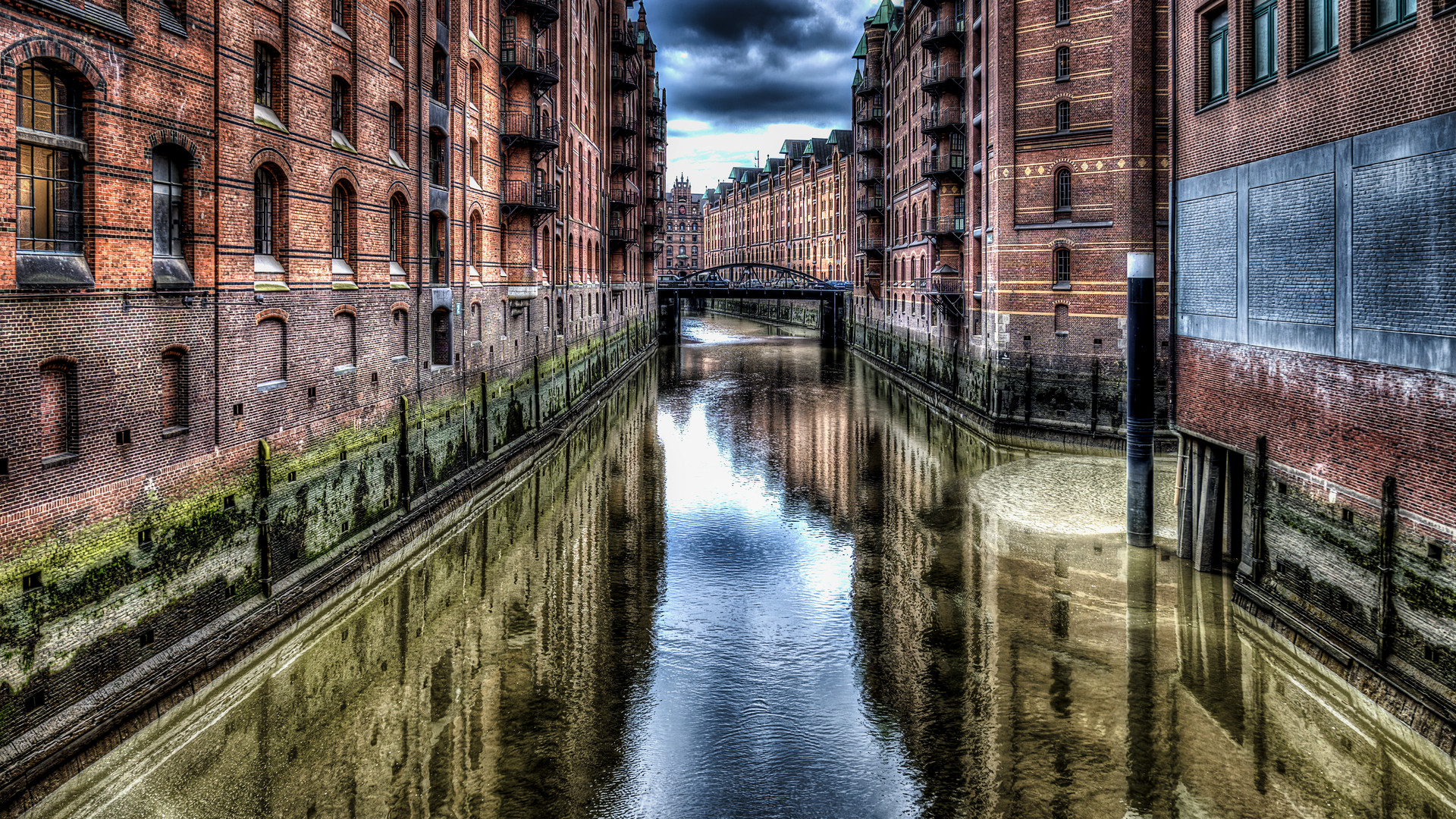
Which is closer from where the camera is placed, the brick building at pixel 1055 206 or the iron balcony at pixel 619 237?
the brick building at pixel 1055 206

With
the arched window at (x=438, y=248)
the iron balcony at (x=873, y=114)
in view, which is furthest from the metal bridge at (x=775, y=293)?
the arched window at (x=438, y=248)

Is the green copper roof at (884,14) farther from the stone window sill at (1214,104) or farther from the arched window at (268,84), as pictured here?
the arched window at (268,84)

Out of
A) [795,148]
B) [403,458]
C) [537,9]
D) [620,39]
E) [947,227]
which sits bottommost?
[403,458]

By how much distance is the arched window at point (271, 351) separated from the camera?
12.2m

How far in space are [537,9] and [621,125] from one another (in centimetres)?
2045

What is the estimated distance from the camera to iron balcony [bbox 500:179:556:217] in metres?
25.5

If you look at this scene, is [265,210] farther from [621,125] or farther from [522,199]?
[621,125]

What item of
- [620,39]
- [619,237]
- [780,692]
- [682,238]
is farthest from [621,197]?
[682,238]

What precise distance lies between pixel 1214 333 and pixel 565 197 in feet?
75.0

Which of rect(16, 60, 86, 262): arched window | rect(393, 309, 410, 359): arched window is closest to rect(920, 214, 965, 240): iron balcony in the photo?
rect(393, 309, 410, 359): arched window

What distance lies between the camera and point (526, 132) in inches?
1046

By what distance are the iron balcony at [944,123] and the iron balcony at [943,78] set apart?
0.96 m

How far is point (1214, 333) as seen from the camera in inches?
536

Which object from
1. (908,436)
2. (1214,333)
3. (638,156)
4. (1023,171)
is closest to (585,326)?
(908,436)
